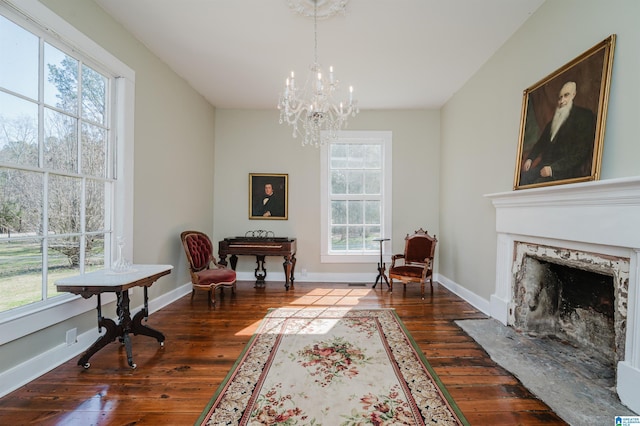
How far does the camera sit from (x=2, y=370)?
6.38ft

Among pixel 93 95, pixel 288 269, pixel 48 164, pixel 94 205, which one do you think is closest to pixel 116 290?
pixel 94 205

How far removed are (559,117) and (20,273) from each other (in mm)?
4289

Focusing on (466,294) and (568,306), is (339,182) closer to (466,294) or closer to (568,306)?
(466,294)

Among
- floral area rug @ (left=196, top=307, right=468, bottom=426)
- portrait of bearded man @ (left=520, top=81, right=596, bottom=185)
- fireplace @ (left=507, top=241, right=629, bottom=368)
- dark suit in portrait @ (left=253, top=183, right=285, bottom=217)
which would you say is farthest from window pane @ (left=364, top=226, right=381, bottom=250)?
portrait of bearded man @ (left=520, top=81, right=596, bottom=185)

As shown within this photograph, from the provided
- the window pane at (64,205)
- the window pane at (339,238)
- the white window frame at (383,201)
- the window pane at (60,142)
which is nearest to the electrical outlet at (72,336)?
the window pane at (64,205)

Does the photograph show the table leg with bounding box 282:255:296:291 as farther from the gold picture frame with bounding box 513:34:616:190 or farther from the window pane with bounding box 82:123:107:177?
the gold picture frame with bounding box 513:34:616:190

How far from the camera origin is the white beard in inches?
92.6

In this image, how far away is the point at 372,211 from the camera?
5.32 metres

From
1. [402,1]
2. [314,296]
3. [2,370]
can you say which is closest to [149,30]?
[402,1]

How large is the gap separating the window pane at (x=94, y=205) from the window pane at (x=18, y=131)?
0.53 metres

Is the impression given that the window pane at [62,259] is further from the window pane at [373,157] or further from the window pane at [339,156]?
the window pane at [373,157]

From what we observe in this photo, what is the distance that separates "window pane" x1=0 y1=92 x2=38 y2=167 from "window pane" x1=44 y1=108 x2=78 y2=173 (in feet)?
0.29

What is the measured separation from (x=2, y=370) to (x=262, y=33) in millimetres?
3455

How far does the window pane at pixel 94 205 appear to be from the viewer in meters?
2.67
